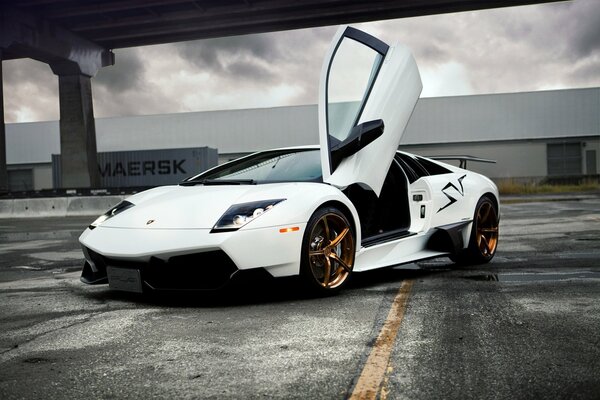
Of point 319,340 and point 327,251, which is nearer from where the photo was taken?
point 319,340

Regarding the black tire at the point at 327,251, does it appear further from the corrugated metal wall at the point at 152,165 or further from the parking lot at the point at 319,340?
the corrugated metal wall at the point at 152,165

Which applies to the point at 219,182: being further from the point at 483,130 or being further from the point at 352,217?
the point at 483,130

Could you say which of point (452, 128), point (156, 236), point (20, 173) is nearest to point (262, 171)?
point (156, 236)

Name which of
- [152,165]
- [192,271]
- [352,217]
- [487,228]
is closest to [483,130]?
[152,165]

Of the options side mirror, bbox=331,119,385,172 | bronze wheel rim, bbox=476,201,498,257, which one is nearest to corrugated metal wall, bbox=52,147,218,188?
bronze wheel rim, bbox=476,201,498,257

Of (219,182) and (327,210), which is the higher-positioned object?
(219,182)

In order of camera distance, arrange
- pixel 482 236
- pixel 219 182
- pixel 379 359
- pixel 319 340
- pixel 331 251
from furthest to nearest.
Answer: pixel 482 236 < pixel 219 182 < pixel 331 251 < pixel 319 340 < pixel 379 359

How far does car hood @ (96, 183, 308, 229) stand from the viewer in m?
4.79

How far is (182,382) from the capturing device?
295cm

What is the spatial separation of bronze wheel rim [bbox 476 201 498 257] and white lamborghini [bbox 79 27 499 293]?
18mm

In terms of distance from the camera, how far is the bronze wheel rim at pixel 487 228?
22.9ft

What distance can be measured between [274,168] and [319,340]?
235 cm

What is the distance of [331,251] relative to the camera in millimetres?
5078

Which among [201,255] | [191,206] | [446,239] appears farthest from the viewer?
[446,239]
